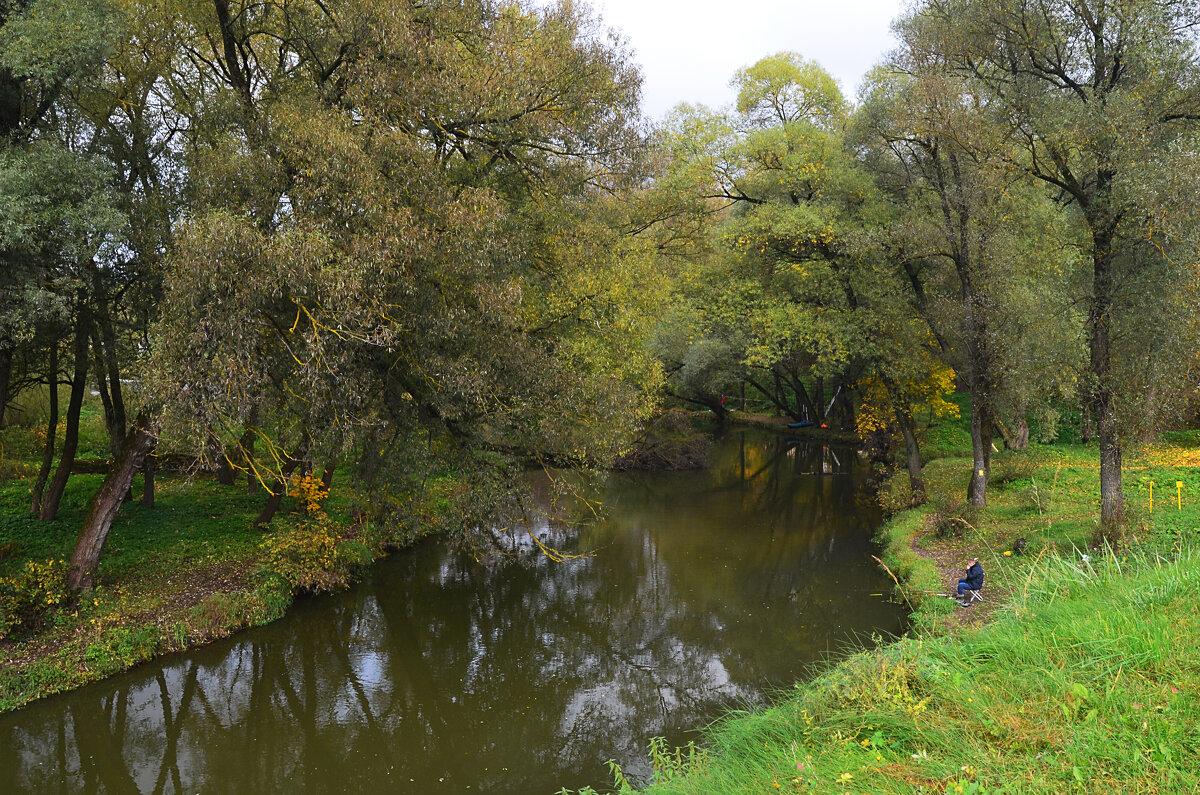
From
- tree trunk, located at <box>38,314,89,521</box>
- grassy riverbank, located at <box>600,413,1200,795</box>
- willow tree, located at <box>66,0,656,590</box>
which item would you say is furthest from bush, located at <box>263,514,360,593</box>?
grassy riverbank, located at <box>600,413,1200,795</box>

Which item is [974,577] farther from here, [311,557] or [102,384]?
[102,384]

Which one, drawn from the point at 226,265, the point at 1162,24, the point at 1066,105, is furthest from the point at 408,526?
the point at 1162,24

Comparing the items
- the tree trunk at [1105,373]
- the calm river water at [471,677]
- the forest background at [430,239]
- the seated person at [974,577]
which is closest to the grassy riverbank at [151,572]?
the forest background at [430,239]

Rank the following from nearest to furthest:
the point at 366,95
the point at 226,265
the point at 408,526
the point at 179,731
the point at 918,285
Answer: the point at 226,265 → the point at 179,731 → the point at 366,95 → the point at 408,526 → the point at 918,285

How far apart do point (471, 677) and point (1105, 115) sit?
43.3 feet

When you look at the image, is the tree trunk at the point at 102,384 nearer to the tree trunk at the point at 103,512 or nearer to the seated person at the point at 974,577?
the tree trunk at the point at 103,512

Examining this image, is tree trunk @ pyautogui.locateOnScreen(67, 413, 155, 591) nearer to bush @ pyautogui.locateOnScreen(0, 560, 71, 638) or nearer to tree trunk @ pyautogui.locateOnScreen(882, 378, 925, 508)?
bush @ pyautogui.locateOnScreen(0, 560, 71, 638)

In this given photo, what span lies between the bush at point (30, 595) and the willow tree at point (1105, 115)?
56.1ft

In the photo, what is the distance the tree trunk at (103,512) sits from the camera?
11406 mm

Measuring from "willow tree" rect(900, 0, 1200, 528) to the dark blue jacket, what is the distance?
248 centimetres

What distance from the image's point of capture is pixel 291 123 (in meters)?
9.47

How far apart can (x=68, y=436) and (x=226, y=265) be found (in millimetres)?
9383

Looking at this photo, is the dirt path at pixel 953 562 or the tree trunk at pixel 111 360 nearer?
the dirt path at pixel 953 562

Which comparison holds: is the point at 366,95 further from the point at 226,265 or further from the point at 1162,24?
the point at 1162,24
